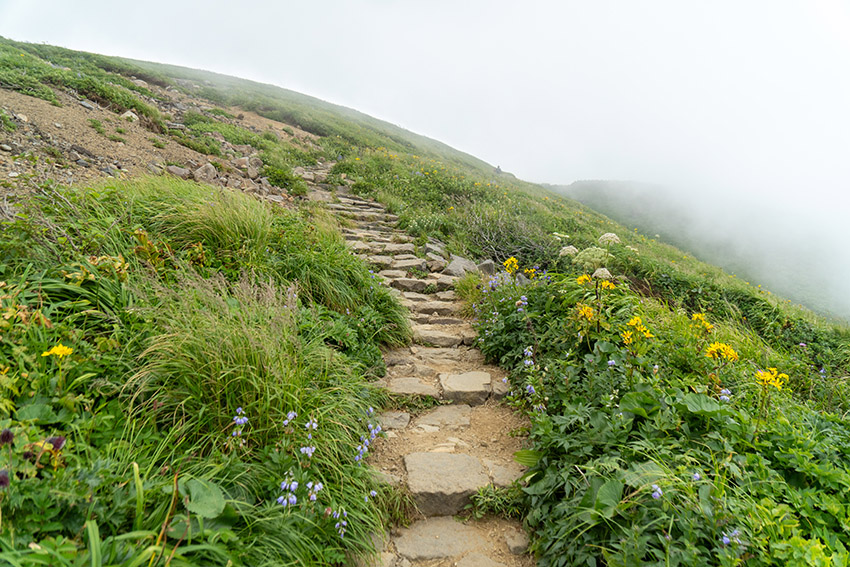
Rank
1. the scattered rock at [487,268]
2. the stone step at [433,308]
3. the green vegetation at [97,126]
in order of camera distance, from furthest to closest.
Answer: the green vegetation at [97,126], the scattered rock at [487,268], the stone step at [433,308]

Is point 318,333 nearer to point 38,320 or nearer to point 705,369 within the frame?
point 38,320

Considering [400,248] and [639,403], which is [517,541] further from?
[400,248]

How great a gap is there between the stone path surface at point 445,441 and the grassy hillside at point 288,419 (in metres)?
0.17

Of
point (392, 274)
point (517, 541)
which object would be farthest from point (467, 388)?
point (392, 274)

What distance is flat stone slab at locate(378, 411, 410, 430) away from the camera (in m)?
3.38

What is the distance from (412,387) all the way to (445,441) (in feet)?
2.46

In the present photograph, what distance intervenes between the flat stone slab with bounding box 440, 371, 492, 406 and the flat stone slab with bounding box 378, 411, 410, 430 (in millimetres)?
508

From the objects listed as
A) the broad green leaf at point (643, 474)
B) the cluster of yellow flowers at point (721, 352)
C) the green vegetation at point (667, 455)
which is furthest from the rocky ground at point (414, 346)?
the cluster of yellow flowers at point (721, 352)

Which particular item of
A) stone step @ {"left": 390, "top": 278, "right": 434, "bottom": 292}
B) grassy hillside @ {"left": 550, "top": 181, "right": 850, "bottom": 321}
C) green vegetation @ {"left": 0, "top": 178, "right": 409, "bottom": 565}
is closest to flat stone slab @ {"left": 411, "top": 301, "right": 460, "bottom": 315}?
stone step @ {"left": 390, "top": 278, "right": 434, "bottom": 292}

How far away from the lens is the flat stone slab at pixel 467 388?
12.6 feet

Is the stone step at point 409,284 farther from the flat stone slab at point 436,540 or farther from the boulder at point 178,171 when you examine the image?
the boulder at point 178,171

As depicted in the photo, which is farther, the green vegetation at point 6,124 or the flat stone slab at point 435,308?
the green vegetation at point 6,124

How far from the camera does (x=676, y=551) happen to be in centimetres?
168

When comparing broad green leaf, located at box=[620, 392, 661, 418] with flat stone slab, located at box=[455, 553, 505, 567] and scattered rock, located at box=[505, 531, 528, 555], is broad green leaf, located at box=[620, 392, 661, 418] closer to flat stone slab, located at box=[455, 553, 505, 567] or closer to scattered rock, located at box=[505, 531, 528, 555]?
scattered rock, located at box=[505, 531, 528, 555]
